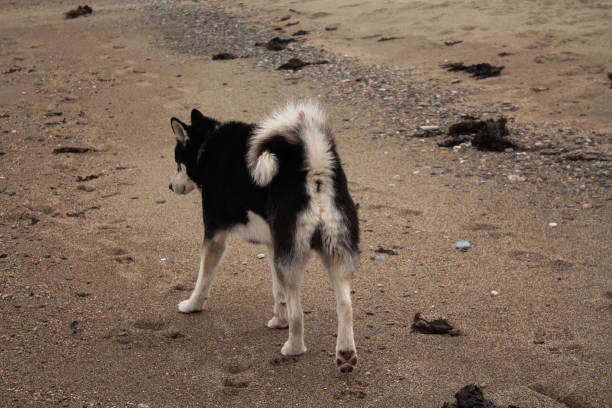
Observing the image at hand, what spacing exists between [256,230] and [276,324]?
78cm

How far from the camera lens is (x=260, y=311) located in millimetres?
4766

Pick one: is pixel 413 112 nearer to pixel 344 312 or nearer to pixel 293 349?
pixel 293 349

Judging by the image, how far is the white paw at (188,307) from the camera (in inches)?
183

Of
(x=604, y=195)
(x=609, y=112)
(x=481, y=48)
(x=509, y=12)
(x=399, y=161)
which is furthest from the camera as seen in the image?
(x=509, y=12)

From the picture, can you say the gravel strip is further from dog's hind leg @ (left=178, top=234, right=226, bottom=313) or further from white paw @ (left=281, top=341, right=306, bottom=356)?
white paw @ (left=281, top=341, right=306, bottom=356)

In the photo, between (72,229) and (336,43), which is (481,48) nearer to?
(336,43)

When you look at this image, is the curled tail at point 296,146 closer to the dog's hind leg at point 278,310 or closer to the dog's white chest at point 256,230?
the dog's white chest at point 256,230

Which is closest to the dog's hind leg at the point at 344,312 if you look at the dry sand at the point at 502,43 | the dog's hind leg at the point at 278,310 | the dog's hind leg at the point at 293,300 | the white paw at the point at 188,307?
the dog's hind leg at the point at 293,300

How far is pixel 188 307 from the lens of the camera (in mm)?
4660

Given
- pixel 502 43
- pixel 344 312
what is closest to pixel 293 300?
pixel 344 312

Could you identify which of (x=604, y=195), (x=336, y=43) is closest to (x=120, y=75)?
(x=336, y=43)

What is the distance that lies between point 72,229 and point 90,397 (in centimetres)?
273

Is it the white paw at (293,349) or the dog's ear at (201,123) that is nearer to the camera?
the white paw at (293,349)

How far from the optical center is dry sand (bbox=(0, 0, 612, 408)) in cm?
381
